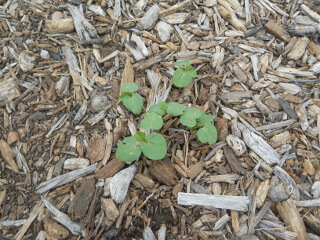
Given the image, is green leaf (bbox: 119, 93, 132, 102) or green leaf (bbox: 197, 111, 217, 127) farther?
green leaf (bbox: 119, 93, 132, 102)

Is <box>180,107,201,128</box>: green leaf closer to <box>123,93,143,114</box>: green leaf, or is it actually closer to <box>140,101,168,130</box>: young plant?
<box>140,101,168,130</box>: young plant

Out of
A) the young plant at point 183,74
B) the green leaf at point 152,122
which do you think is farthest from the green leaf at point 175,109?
the young plant at point 183,74

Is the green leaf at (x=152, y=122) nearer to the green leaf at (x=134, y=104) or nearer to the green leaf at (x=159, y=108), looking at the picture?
the green leaf at (x=159, y=108)

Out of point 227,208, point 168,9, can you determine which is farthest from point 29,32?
point 227,208

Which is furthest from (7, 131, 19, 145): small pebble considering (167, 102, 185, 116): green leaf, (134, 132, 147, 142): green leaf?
(167, 102, 185, 116): green leaf

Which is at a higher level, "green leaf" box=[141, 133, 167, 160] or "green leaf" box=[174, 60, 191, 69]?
"green leaf" box=[174, 60, 191, 69]

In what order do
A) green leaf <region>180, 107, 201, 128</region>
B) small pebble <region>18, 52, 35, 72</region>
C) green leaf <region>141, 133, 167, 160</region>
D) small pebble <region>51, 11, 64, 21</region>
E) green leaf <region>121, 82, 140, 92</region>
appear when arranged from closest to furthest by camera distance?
green leaf <region>141, 133, 167, 160</region>
green leaf <region>180, 107, 201, 128</region>
green leaf <region>121, 82, 140, 92</region>
small pebble <region>18, 52, 35, 72</region>
small pebble <region>51, 11, 64, 21</region>

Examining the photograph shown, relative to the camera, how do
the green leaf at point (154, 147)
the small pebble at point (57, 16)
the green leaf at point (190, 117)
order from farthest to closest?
the small pebble at point (57, 16), the green leaf at point (190, 117), the green leaf at point (154, 147)
